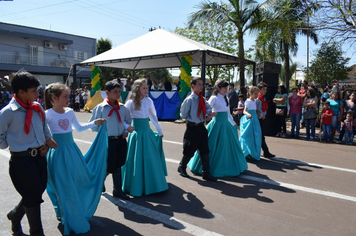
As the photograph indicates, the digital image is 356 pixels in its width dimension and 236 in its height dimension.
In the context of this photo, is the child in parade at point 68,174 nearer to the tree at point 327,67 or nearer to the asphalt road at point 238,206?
the asphalt road at point 238,206

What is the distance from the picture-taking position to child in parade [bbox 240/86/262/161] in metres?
7.21

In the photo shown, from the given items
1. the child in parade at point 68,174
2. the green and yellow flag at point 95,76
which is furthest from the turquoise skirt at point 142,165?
the green and yellow flag at point 95,76

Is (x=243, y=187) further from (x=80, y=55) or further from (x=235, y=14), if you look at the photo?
(x=80, y=55)

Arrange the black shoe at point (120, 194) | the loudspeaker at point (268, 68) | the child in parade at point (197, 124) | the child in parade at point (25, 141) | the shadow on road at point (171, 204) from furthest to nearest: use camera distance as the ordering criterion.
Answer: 1. the loudspeaker at point (268, 68)
2. the child in parade at point (197, 124)
3. the black shoe at point (120, 194)
4. the shadow on road at point (171, 204)
5. the child in parade at point (25, 141)

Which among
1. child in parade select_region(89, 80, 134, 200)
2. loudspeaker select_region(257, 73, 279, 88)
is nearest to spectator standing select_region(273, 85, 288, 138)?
loudspeaker select_region(257, 73, 279, 88)

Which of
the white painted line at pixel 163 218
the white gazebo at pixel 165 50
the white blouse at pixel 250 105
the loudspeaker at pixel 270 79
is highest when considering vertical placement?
the white gazebo at pixel 165 50

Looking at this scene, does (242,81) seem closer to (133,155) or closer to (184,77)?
(184,77)

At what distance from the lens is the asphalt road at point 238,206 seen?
383 cm

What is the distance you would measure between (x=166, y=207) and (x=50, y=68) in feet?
117

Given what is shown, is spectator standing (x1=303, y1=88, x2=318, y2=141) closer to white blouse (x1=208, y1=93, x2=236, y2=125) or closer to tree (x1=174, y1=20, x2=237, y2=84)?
white blouse (x1=208, y1=93, x2=236, y2=125)

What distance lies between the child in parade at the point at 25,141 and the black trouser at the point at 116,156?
1.40 metres

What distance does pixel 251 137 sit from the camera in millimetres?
7223

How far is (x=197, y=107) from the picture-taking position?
5.77m

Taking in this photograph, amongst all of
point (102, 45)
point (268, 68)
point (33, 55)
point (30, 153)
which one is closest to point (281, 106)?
point (268, 68)
